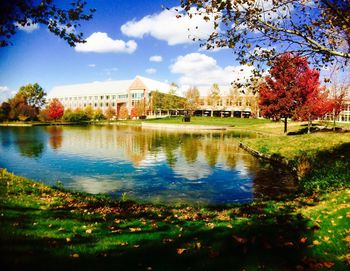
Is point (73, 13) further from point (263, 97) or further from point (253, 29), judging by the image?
point (263, 97)

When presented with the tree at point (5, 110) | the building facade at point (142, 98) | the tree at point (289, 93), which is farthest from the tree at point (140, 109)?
the tree at point (289, 93)

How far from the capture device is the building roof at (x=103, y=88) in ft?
414

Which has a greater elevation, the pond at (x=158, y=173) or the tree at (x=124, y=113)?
the tree at (x=124, y=113)

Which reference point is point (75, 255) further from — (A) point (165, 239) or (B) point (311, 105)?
(B) point (311, 105)

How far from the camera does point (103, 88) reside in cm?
13512

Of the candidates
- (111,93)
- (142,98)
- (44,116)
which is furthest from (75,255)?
(111,93)

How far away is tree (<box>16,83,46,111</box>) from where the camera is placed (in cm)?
11724

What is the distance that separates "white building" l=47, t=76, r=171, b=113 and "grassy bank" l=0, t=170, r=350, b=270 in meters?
108

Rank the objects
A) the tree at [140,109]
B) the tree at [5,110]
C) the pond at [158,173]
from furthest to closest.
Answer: the tree at [140,109] < the tree at [5,110] < the pond at [158,173]

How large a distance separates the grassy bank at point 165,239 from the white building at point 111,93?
108 meters

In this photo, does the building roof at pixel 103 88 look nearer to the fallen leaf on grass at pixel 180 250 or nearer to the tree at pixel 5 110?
the tree at pixel 5 110

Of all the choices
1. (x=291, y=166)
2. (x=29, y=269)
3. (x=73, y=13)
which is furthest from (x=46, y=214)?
(x=291, y=166)

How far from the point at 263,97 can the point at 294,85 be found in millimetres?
4351

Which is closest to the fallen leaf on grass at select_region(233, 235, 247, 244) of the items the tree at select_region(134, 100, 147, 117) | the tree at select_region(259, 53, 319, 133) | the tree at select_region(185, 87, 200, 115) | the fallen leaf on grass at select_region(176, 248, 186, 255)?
the fallen leaf on grass at select_region(176, 248, 186, 255)
